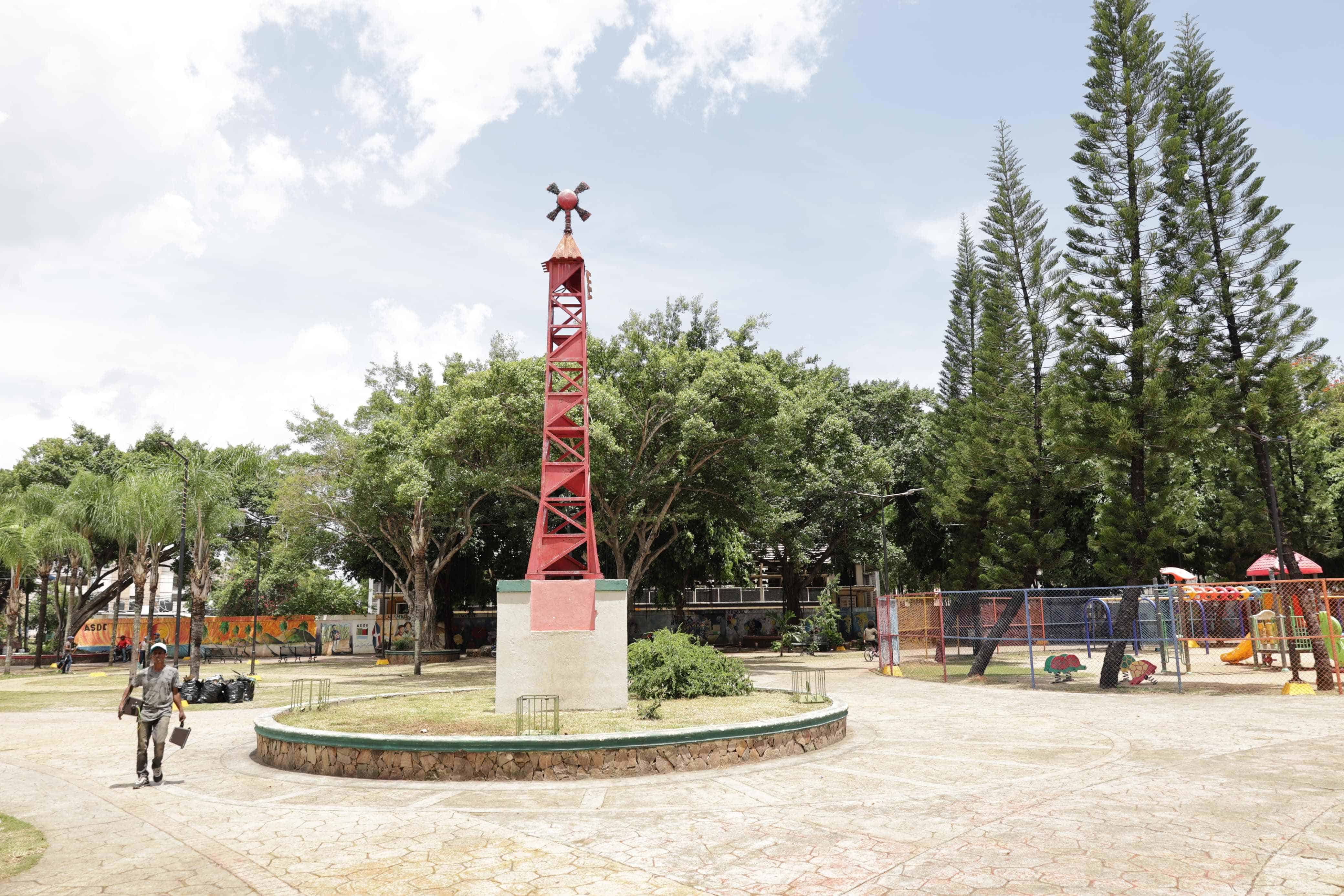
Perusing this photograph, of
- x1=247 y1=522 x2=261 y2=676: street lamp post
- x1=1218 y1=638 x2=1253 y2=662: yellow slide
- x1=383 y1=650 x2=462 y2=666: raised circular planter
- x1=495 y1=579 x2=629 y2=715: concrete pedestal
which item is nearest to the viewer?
x1=495 y1=579 x2=629 y2=715: concrete pedestal

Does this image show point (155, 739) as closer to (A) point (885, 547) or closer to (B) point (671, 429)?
(B) point (671, 429)

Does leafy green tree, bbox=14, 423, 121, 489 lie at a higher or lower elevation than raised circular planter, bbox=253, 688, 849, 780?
higher

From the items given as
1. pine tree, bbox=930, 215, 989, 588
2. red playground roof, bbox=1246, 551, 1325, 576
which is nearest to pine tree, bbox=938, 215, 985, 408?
pine tree, bbox=930, 215, 989, 588

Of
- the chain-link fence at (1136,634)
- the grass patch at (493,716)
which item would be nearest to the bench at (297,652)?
the chain-link fence at (1136,634)

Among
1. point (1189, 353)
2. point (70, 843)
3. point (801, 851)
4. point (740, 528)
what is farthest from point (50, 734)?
point (1189, 353)

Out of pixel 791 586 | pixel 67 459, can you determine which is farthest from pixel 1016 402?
pixel 67 459

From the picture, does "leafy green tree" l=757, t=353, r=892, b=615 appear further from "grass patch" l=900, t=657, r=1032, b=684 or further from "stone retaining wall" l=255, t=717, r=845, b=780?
"stone retaining wall" l=255, t=717, r=845, b=780

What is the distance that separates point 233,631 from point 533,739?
157 feet

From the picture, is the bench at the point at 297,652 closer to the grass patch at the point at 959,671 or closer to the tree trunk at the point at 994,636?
the grass patch at the point at 959,671

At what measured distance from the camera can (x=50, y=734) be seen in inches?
574

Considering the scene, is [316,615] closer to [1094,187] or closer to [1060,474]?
[1060,474]

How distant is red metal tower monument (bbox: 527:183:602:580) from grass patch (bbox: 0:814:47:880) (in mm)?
8391

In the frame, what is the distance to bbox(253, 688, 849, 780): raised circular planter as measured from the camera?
938 centimetres

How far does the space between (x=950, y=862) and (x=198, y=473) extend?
3066 cm
